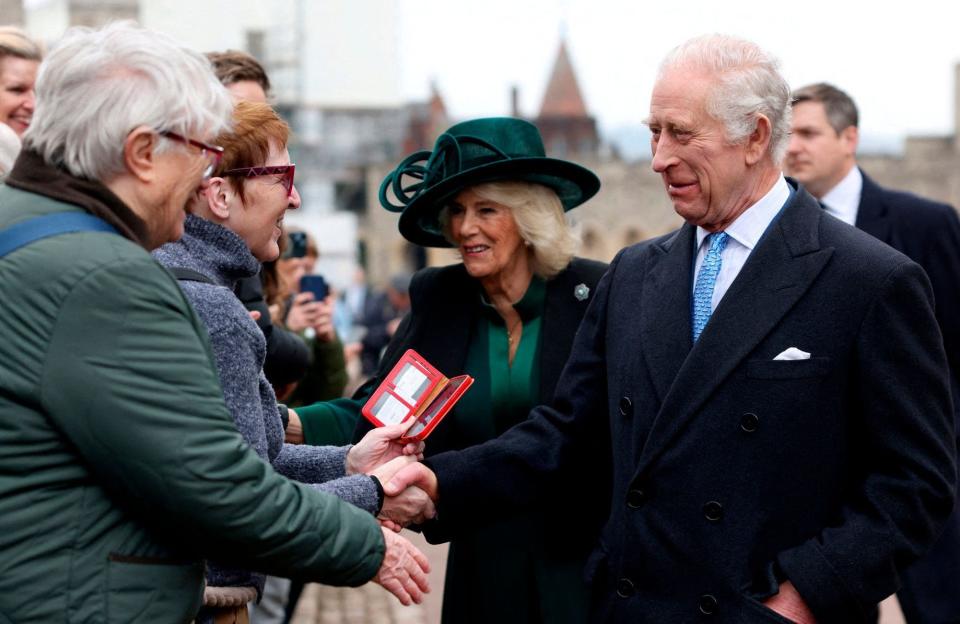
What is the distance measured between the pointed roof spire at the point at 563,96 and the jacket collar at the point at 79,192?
6912 centimetres

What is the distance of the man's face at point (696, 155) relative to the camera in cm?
335

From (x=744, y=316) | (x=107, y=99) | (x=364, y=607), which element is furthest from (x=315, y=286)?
(x=107, y=99)

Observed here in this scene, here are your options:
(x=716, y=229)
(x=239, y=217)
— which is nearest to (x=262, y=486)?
(x=239, y=217)

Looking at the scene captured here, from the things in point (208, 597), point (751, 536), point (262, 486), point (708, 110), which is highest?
point (708, 110)

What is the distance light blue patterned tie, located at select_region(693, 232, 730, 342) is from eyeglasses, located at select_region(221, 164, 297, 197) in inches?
42.9

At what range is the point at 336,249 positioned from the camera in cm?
2558

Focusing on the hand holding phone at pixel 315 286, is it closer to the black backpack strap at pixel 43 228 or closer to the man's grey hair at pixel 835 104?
the man's grey hair at pixel 835 104

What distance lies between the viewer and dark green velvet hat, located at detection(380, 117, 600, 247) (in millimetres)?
4391

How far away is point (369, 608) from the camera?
8.21 metres

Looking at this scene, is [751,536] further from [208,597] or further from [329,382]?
[329,382]

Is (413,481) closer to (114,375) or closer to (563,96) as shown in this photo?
(114,375)

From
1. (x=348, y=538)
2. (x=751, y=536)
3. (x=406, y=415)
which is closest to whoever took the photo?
(x=348, y=538)

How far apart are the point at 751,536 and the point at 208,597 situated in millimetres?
1286

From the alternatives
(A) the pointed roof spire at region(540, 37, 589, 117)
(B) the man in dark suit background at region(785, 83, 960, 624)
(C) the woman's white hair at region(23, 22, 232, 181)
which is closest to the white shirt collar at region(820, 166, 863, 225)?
(B) the man in dark suit background at region(785, 83, 960, 624)
